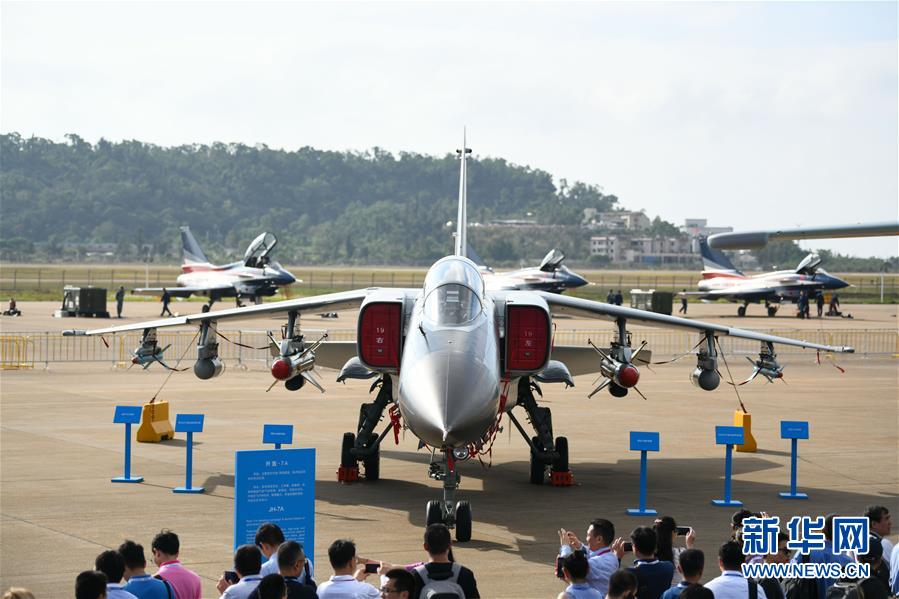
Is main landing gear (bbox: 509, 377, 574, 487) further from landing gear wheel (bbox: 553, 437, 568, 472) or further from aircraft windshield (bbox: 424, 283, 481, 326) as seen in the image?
aircraft windshield (bbox: 424, 283, 481, 326)

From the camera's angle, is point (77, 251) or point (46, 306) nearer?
point (46, 306)

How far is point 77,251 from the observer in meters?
196

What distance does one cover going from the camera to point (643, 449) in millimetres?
14812

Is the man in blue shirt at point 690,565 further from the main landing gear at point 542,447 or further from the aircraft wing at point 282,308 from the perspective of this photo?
the aircraft wing at point 282,308

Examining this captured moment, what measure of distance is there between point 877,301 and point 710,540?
254 feet

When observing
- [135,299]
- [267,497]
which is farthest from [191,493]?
[135,299]

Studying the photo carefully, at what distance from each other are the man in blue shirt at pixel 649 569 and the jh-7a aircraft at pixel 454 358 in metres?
4.12

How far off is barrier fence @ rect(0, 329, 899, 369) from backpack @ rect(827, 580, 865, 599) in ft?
75.6

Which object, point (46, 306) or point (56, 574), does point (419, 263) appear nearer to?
point (46, 306)

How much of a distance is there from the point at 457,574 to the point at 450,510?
206 inches

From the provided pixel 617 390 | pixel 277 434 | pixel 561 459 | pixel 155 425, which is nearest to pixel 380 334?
pixel 277 434

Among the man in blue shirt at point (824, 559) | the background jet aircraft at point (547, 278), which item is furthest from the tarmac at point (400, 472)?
the background jet aircraft at point (547, 278)

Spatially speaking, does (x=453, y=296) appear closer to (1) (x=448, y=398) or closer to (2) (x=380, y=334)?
(2) (x=380, y=334)

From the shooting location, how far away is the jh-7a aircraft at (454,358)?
490 inches
